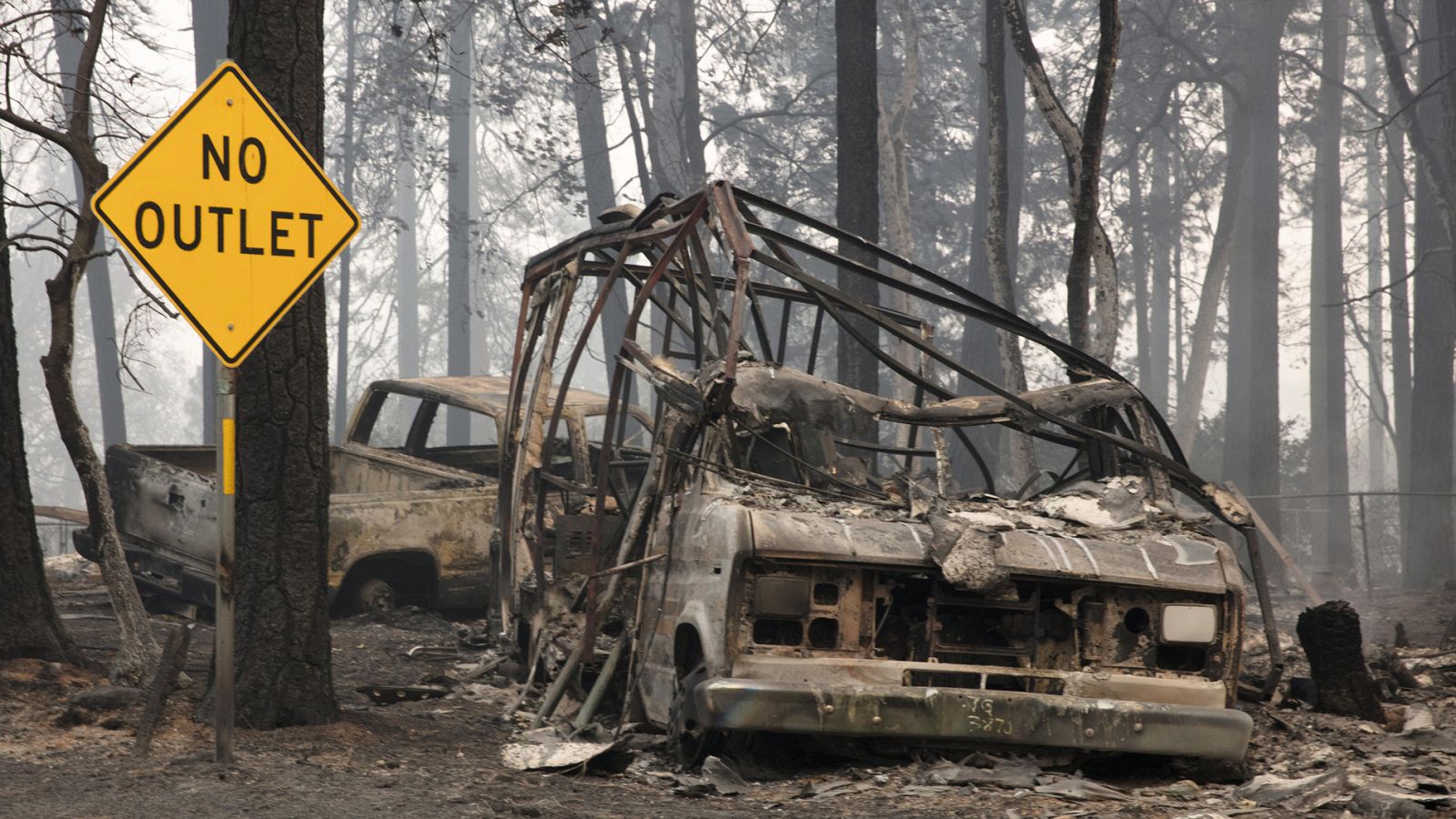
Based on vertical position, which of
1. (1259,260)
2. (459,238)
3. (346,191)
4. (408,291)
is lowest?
(1259,260)

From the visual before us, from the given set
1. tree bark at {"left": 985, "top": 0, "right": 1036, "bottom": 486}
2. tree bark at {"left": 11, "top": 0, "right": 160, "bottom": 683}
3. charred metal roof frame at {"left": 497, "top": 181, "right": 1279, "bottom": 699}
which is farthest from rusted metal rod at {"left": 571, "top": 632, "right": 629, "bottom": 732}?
tree bark at {"left": 985, "top": 0, "right": 1036, "bottom": 486}

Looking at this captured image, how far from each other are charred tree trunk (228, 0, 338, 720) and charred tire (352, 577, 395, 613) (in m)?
4.55

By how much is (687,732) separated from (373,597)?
6.17 metres

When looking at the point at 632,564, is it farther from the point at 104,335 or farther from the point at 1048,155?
the point at 1048,155

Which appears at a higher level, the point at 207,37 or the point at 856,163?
the point at 207,37

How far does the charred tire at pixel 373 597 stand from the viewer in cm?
1111

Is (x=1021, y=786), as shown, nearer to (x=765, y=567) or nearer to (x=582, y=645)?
(x=765, y=567)

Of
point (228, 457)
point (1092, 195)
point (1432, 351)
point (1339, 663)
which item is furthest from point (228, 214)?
point (1432, 351)

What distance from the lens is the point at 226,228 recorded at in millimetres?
5449

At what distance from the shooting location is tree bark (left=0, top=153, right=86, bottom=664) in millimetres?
7586

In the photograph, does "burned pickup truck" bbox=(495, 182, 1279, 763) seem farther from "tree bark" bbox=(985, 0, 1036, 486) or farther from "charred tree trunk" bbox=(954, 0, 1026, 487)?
"charred tree trunk" bbox=(954, 0, 1026, 487)

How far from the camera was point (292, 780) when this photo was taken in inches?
207

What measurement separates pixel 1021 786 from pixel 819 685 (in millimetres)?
800

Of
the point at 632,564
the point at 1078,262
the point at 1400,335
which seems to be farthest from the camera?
the point at 1400,335
